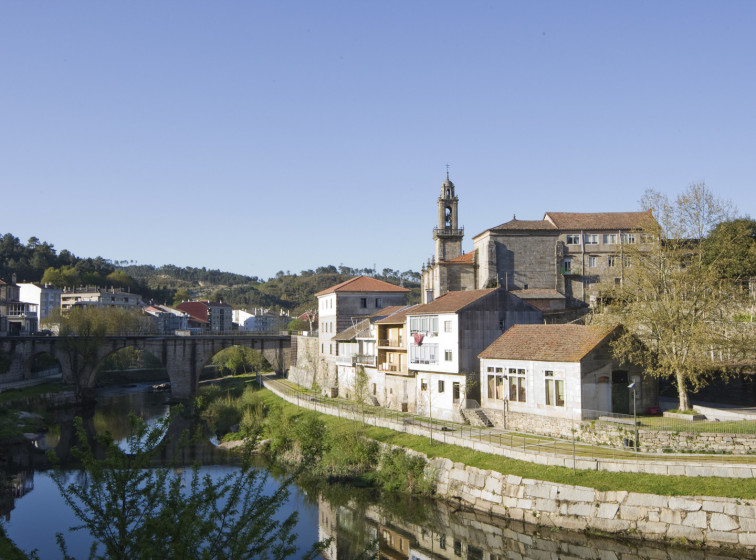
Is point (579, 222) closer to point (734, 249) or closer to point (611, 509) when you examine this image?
point (734, 249)

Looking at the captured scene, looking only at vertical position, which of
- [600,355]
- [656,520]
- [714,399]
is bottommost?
[656,520]

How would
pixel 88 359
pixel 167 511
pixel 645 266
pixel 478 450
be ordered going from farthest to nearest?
pixel 88 359 → pixel 645 266 → pixel 478 450 → pixel 167 511

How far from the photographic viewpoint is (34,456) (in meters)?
46.2

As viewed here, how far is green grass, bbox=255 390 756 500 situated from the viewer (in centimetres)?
2470

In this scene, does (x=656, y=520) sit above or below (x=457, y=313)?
below

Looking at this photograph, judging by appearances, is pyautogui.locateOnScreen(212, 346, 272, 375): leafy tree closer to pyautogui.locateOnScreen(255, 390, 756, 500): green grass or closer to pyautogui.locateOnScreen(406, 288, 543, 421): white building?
pyautogui.locateOnScreen(406, 288, 543, 421): white building

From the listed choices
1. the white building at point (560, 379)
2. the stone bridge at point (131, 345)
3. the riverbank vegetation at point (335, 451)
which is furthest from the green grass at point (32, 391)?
the white building at point (560, 379)

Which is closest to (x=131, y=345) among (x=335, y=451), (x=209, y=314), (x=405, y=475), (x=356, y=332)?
(x=356, y=332)

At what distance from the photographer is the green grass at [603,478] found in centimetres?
2470

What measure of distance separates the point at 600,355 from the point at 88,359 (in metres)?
60.6

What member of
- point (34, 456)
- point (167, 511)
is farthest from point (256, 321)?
point (167, 511)

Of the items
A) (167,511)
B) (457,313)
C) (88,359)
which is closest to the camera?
(167,511)

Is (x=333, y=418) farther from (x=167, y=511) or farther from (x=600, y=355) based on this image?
(x=167, y=511)

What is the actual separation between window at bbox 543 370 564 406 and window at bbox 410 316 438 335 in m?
10.1
